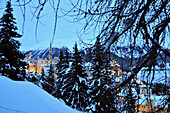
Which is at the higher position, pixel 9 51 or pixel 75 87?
pixel 9 51

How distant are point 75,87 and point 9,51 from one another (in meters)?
6.74

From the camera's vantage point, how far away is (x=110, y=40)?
1.79m

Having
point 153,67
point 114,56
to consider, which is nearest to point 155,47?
point 153,67

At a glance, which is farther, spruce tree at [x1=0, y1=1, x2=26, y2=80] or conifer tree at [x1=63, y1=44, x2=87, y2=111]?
conifer tree at [x1=63, y1=44, x2=87, y2=111]

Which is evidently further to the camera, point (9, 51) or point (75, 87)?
point (75, 87)

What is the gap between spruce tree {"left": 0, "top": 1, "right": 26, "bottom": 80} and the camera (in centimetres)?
1080

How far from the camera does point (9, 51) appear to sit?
11.3m

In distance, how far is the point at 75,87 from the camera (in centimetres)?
1320

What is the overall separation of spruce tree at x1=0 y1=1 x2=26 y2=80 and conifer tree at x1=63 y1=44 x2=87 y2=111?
4482 mm

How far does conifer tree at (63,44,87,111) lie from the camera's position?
Answer: 43.0 ft

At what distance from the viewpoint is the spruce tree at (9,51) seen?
35.4 ft

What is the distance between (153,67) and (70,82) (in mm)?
11998

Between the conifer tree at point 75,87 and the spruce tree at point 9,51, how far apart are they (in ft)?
14.7

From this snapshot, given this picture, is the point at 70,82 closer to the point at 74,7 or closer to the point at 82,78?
the point at 82,78
